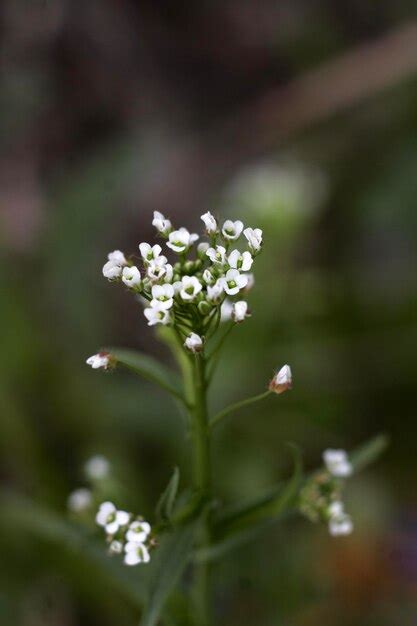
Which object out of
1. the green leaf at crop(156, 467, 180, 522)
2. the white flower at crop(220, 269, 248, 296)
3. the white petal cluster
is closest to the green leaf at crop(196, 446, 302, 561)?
the green leaf at crop(156, 467, 180, 522)

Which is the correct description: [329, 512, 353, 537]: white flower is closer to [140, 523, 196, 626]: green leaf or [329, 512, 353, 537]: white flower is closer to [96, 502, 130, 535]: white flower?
[140, 523, 196, 626]: green leaf

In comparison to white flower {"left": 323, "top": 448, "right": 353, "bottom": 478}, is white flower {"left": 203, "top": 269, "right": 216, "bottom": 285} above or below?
above

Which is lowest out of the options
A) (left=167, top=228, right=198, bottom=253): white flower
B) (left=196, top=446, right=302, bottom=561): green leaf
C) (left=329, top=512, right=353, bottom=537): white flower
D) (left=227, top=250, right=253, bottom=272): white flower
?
(left=329, top=512, right=353, bottom=537): white flower

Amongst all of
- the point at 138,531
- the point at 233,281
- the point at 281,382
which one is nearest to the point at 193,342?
the point at 233,281

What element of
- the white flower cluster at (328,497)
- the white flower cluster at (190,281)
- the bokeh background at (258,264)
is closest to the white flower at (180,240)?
the white flower cluster at (190,281)

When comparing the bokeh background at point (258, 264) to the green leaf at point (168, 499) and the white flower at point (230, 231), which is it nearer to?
the green leaf at point (168, 499)

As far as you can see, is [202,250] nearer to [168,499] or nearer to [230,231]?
[230,231]

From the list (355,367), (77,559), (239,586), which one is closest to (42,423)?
(77,559)
